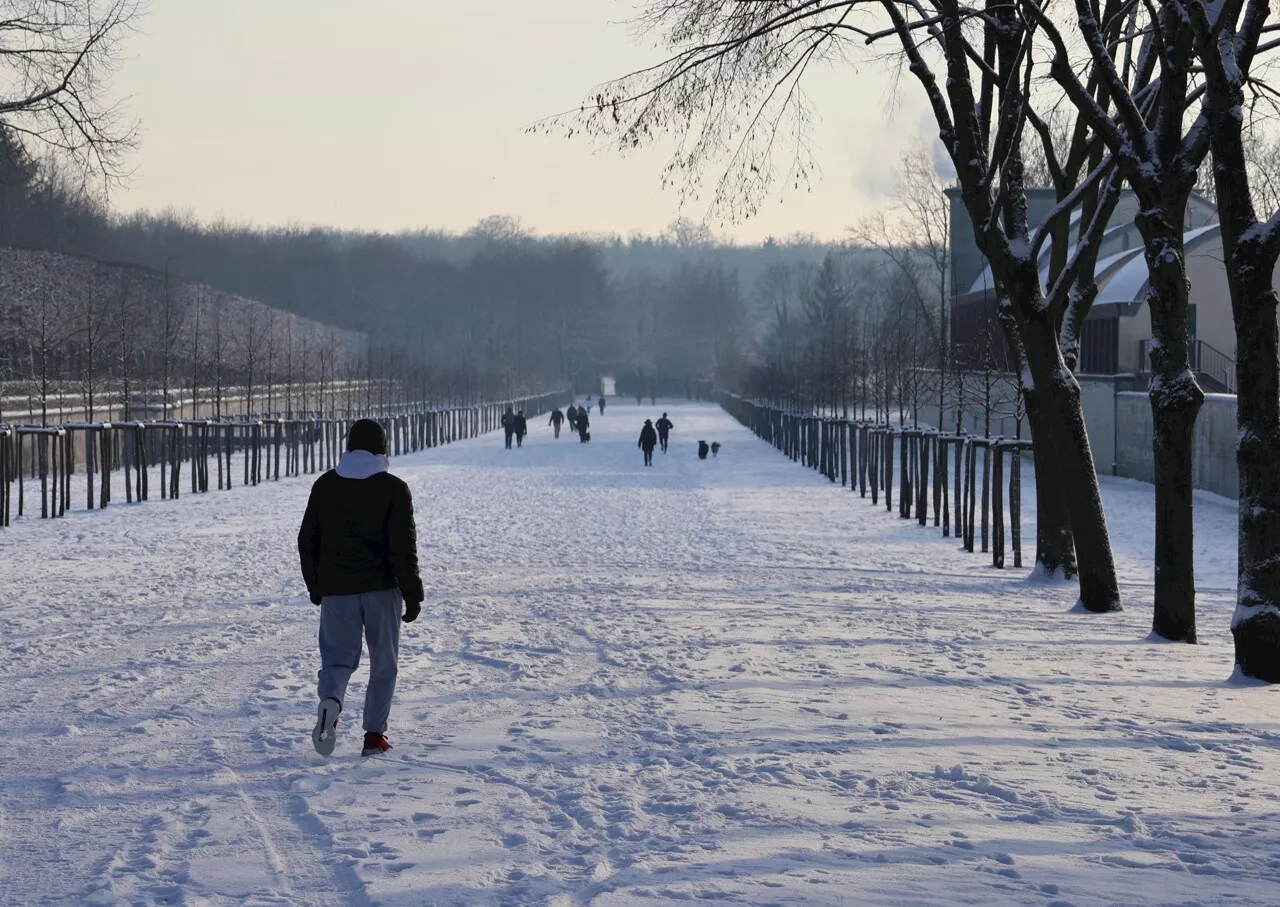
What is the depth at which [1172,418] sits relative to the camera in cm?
1109

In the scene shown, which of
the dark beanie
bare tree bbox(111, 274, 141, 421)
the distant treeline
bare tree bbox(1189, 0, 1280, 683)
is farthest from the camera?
the distant treeline

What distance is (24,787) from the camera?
6.76 m

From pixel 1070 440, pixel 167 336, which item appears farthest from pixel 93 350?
pixel 1070 440

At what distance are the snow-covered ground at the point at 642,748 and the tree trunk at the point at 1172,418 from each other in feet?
1.24

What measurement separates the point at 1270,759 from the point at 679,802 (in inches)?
117

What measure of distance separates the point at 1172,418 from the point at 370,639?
6.29m

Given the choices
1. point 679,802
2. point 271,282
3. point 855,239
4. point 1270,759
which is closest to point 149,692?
point 679,802

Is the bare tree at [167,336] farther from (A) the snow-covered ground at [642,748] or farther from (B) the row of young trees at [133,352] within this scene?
(A) the snow-covered ground at [642,748]

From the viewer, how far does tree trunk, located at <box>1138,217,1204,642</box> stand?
10.9 meters

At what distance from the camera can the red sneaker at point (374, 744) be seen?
7.41 m

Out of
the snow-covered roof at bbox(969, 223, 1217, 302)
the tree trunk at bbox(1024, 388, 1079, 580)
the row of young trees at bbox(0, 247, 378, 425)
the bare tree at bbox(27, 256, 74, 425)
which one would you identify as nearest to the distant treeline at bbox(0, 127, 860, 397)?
the row of young trees at bbox(0, 247, 378, 425)

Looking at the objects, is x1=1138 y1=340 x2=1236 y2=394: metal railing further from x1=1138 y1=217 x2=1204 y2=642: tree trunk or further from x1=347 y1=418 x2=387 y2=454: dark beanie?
x1=347 y1=418 x2=387 y2=454: dark beanie

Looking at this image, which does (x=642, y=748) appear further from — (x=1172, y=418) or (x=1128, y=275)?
(x=1128, y=275)

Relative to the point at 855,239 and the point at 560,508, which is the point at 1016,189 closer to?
the point at 560,508
